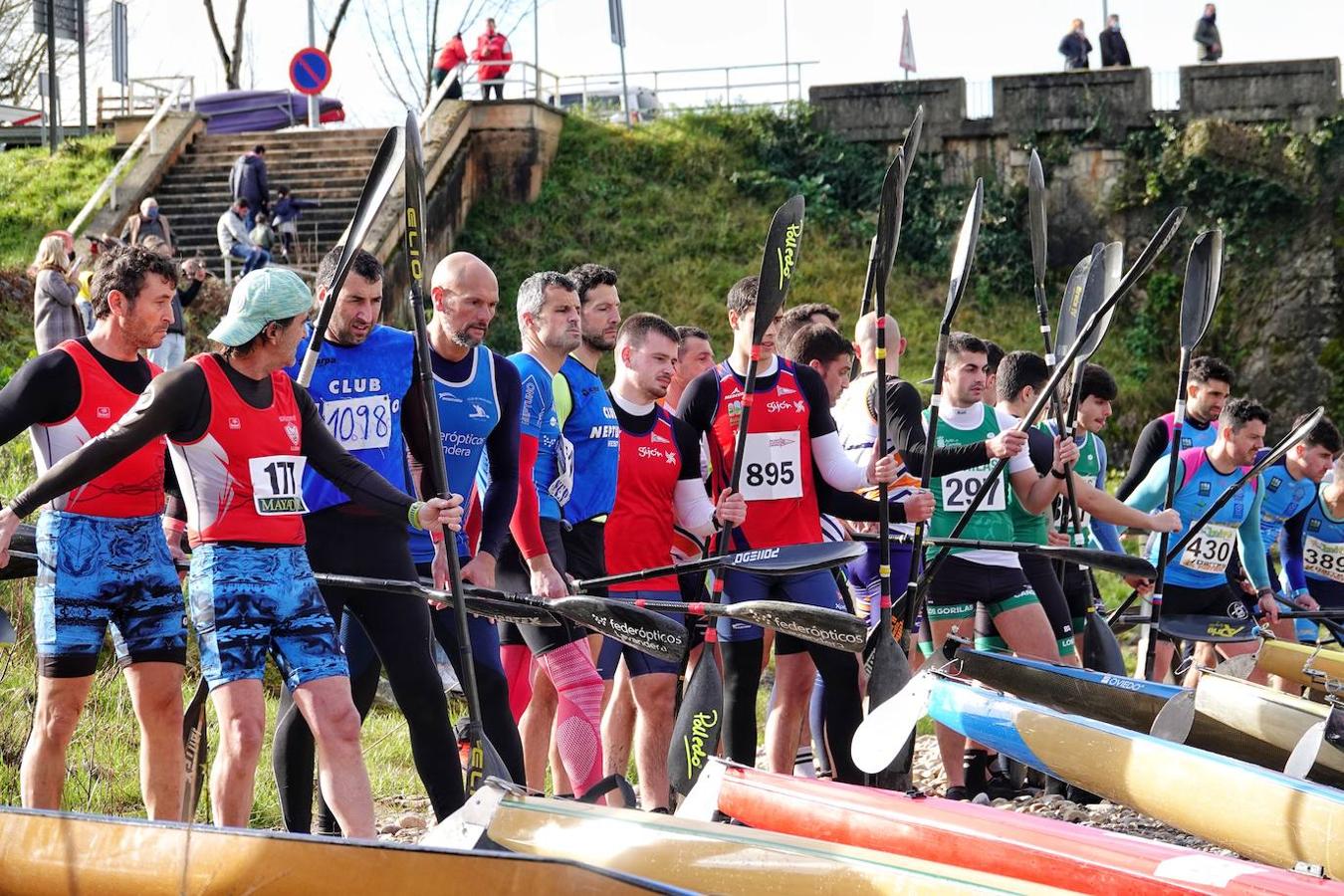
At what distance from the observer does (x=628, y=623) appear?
16.9ft

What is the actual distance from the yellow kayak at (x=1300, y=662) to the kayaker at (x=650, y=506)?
3.10 metres

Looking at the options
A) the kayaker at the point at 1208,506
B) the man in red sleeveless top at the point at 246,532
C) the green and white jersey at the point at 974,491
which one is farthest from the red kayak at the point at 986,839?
the kayaker at the point at 1208,506

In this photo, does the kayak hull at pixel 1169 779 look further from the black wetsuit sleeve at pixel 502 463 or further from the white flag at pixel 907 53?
the white flag at pixel 907 53

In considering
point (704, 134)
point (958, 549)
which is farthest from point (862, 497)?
point (704, 134)

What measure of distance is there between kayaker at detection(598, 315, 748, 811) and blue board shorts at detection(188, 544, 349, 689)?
166 cm

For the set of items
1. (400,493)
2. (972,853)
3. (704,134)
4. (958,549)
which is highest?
(704,134)

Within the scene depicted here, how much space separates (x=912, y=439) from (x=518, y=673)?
188 cm

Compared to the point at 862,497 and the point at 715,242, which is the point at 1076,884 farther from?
the point at 715,242

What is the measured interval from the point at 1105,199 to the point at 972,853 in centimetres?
1915

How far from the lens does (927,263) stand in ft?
72.1

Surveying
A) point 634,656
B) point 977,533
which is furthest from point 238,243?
point 634,656

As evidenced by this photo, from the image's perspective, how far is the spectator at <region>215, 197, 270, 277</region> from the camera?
17.3 metres

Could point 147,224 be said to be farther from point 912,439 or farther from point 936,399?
point 936,399

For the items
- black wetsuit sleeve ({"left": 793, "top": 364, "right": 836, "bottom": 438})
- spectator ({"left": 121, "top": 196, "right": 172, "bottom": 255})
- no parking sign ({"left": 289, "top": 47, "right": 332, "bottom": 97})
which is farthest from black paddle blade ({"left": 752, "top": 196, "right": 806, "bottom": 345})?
no parking sign ({"left": 289, "top": 47, "right": 332, "bottom": 97})
